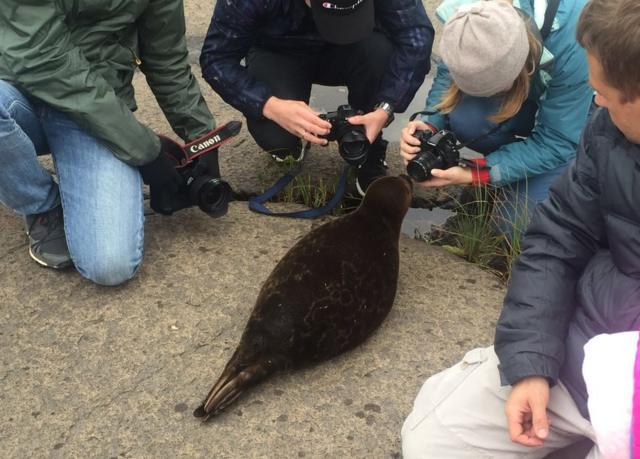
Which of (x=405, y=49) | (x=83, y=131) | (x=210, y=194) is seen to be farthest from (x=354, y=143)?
(x=83, y=131)

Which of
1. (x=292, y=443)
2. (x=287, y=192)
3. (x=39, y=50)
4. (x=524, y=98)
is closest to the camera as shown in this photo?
(x=292, y=443)

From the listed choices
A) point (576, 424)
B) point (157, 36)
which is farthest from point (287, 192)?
point (576, 424)

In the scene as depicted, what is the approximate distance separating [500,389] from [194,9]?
3877mm

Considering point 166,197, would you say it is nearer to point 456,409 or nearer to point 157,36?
point 157,36

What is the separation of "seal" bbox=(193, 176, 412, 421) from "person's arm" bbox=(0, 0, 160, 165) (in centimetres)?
75

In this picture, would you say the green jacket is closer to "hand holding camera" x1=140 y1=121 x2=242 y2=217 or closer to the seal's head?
"hand holding camera" x1=140 y1=121 x2=242 y2=217

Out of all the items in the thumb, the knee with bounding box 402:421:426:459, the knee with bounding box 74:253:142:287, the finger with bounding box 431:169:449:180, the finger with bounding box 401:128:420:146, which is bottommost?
the knee with bounding box 74:253:142:287

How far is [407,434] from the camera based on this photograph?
189 cm

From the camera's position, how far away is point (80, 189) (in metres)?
2.57

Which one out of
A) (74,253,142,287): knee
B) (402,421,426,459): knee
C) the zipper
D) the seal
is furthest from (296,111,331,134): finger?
(402,421,426,459): knee

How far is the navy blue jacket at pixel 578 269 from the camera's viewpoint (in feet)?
5.45

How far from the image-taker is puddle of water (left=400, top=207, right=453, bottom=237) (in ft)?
10.2

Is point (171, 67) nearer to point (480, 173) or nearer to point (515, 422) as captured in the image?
point (480, 173)

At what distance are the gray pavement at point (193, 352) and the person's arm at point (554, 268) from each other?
0.51m
